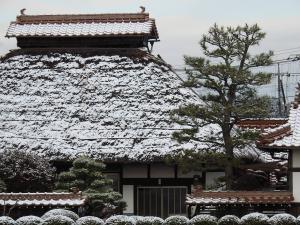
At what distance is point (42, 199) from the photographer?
22281 mm

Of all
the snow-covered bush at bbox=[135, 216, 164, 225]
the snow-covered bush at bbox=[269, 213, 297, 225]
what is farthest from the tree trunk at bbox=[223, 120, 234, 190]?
the snow-covered bush at bbox=[135, 216, 164, 225]

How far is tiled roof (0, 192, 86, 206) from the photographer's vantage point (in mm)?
22094

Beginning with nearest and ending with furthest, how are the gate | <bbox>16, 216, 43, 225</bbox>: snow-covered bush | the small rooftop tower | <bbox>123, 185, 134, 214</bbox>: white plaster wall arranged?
<bbox>16, 216, 43, 225</bbox>: snow-covered bush, <bbox>123, 185, 134, 214</bbox>: white plaster wall, the gate, the small rooftop tower

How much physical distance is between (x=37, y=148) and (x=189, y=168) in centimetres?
673

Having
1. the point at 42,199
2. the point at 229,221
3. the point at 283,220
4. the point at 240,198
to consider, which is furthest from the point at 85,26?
the point at 283,220

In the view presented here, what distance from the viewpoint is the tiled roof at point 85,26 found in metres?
33.8

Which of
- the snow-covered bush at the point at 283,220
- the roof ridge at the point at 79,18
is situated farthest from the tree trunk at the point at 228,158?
the roof ridge at the point at 79,18

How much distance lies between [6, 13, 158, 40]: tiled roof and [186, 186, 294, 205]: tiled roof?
43.4ft

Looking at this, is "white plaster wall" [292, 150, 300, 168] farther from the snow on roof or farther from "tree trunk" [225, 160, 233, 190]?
the snow on roof

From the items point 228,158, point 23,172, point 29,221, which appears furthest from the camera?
point 23,172

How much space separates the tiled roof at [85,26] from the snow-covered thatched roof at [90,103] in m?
0.81

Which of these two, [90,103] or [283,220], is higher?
[90,103]

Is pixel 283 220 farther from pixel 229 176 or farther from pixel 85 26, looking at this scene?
pixel 85 26

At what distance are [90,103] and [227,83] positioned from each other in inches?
316
